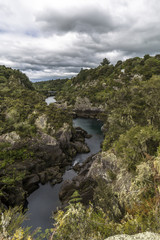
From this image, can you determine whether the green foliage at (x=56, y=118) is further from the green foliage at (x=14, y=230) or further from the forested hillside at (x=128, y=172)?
the green foliage at (x=14, y=230)

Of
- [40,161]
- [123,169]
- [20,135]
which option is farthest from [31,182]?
[123,169]

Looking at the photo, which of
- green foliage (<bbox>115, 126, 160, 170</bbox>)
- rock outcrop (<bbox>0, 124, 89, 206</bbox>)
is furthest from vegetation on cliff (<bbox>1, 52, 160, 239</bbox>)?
rock outcrop (<bbox>0, 124, 89, 206</bbox>)

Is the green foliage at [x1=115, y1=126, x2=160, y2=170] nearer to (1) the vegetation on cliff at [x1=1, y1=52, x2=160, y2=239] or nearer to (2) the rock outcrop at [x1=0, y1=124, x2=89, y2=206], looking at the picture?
(1) the vegetation on cliff at [x1=1, y1=52, x2=160, y2=239]

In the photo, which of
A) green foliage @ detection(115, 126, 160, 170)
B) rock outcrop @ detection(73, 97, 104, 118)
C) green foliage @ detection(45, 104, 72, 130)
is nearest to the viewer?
green foliage @ detection(115, 126, 160, 170)

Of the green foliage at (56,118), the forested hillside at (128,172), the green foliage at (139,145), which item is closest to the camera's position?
the forested hillside at (128,172)

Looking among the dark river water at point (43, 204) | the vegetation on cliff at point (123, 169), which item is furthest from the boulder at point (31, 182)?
the vegetation on cliff at point (123, 169)

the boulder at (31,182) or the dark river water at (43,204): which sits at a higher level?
the boulder at (31,182)

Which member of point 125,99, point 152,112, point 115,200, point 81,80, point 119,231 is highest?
point 81,80

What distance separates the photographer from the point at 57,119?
50250mm

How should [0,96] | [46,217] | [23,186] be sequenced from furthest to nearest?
[0,96] < [23,186] < [46,217]

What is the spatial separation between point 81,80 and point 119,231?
152 m

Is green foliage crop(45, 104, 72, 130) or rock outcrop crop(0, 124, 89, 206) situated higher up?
green foliage crop(45, 104, 72, 130)

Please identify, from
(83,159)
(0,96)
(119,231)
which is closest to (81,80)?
(0,96)

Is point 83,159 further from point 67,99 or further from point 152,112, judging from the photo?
point 67,99
